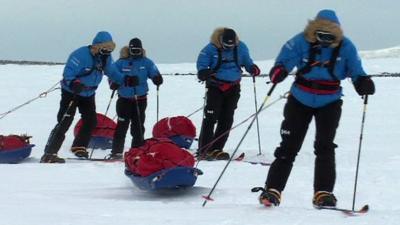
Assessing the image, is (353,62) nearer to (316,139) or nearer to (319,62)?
(319,62)

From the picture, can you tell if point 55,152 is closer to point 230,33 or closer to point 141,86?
point 141,86

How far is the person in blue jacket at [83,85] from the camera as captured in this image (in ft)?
28.1

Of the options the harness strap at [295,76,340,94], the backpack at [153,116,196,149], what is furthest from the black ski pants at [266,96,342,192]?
the backpack at [153,116,196,149]

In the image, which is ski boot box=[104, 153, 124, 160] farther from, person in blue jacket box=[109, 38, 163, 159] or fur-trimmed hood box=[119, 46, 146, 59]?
fur-trimmed hood box=[119, 46, 146, 59]

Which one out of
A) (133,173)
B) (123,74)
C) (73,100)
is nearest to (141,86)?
(123,74)

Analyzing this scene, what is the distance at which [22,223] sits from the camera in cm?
407

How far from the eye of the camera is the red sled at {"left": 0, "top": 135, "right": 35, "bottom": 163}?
8578 millimetres

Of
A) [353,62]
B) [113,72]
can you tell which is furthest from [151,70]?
[353,62]

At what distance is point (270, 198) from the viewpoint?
A: 4.96 metres

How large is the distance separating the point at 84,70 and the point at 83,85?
215 millimetres

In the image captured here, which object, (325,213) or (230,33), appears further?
(230,33)

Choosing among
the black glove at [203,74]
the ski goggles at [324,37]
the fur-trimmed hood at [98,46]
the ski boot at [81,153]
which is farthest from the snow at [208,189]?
the fur-trimmed hood at [98,46]

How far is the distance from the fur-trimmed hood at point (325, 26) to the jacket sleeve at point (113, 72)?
4.46 m

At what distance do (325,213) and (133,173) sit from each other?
2.20 meters
